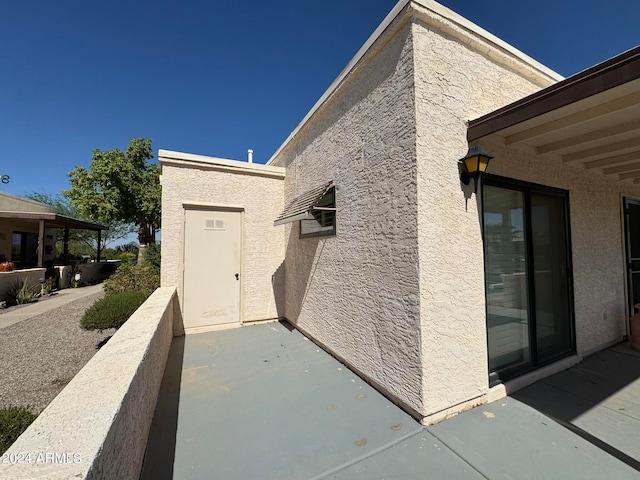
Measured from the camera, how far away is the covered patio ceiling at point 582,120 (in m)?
2.17

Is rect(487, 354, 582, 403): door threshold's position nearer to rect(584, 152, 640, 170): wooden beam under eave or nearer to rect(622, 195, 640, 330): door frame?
rect(622, 195, 640, 330): door frame

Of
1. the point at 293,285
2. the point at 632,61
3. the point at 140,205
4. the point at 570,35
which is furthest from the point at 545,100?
the point at 140,205

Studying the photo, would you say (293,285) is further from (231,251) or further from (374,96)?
(374,96)

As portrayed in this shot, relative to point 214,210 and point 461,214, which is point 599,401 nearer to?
point 461,214

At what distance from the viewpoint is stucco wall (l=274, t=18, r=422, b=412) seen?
299 cm

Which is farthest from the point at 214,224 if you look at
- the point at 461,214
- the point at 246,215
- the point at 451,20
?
the point at 451,20

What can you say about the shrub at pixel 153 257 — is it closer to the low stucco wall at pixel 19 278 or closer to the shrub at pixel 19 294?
→ the shrub at pixel 19 294

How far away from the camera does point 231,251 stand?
6512mm

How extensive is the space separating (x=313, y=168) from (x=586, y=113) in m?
4.02

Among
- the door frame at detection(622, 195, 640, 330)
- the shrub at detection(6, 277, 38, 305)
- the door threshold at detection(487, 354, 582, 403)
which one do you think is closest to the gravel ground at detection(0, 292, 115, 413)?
the shrub at detection(6, 277, 38, 305)

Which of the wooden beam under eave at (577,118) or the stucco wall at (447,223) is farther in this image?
the stucco wall at (447,223)

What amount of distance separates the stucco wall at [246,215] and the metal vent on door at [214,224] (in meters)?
0.42

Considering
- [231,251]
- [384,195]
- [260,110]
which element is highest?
[260,110]

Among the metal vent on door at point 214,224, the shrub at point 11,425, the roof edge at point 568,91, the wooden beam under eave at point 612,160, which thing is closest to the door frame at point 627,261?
the wooden beam under eave at point 612,160
